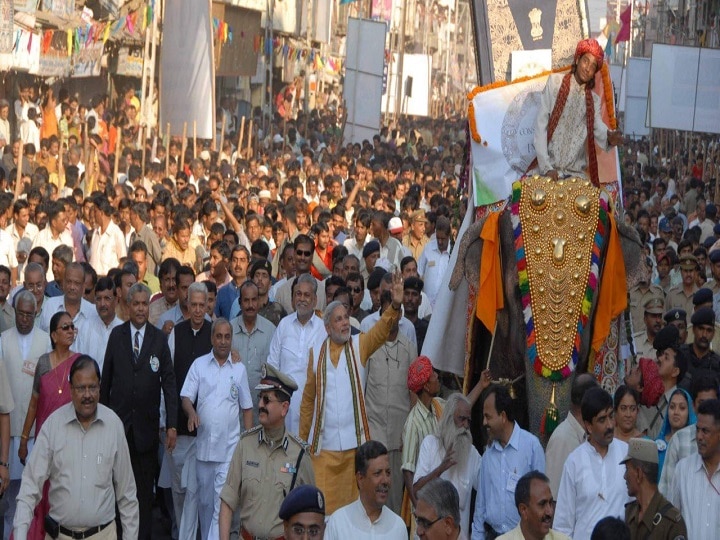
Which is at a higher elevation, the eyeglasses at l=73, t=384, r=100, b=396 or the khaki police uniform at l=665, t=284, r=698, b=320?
the eyeglasses at l=73, t=384, r=100, b=396

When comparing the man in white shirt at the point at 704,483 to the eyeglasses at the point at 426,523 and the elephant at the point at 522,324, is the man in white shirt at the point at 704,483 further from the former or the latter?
the elephant at the point at 522,324

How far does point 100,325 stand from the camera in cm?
1193

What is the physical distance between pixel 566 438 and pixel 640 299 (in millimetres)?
5875

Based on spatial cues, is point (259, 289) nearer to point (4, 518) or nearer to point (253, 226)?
point (4, 518)

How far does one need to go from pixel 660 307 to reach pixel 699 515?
455 centimetres

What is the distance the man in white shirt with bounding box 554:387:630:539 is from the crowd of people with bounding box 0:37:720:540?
0.01 metres

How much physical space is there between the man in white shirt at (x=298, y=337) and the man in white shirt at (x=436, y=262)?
13.3 ft

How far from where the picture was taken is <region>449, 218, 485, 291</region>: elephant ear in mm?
10641

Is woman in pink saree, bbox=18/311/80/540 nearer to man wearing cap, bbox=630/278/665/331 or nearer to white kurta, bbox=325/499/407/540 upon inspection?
white kurta, bbox=325/499/407/540

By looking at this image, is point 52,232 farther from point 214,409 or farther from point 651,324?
point 651,324

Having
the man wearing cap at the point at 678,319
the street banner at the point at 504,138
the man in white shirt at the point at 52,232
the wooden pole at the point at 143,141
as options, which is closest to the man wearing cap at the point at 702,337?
the man wearing cap at the point at 678,319

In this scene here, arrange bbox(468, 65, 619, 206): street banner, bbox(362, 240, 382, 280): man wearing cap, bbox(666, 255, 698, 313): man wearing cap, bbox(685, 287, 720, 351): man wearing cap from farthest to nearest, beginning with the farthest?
1. bbox(362, 240, 382, 280): man wearing cap
2. bbox(666, 255, 698, 313): man wearing cap
3. bbox(685, 287, 720, 351): man wearing cap
4. bbox(468, 65, 619, 206): street banner

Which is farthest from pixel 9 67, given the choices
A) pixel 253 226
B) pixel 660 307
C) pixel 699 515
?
pixel 699 515

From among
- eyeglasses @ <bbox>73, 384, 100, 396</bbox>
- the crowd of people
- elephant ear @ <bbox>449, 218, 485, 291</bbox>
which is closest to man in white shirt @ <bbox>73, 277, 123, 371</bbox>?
the crowd of people
